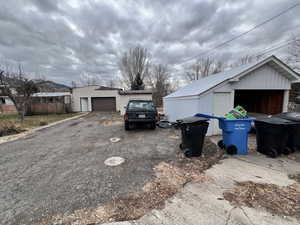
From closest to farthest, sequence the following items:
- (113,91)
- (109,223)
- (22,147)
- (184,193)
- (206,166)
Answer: (109,223)
(184,193)
(206,166)
(22,147)
(113,91)

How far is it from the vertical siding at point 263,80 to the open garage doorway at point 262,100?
96 cm

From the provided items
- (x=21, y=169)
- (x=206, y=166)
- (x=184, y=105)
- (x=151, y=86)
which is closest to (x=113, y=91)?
(x=151, y=86)

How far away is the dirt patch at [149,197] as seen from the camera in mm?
1798

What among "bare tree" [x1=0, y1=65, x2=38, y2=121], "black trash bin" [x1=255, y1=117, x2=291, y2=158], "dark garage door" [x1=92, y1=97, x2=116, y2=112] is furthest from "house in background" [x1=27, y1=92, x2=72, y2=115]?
"black trash bin" [x1=255, y1=117, x2=291, y2=158]

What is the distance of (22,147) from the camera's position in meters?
5.12

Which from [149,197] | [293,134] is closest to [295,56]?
[293,134]

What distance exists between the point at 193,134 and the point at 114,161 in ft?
8.01

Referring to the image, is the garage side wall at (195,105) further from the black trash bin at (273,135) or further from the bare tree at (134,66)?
the bare tree at (134,66)

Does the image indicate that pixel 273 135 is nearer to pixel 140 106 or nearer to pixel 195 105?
pixel 195 105

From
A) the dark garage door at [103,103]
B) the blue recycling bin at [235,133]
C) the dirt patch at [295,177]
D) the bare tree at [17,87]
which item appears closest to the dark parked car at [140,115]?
the blue recycling bin at [235,133]

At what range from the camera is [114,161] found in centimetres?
366

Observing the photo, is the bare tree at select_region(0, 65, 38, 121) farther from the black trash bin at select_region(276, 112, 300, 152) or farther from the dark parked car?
the black trash bin at select_region(276, 112, 300, 152)

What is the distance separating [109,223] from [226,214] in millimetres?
1667

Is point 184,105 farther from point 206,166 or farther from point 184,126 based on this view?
point 206,166
